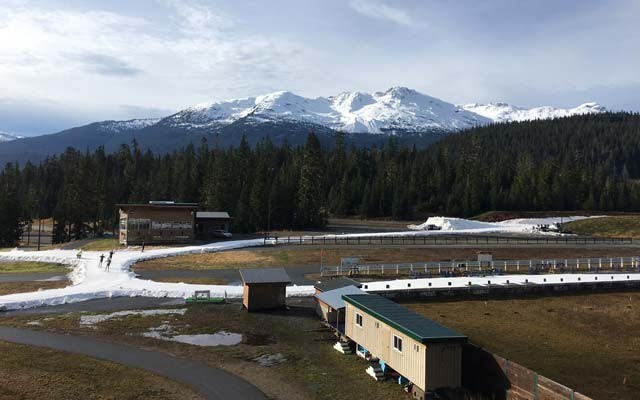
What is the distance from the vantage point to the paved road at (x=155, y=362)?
20.2 meters

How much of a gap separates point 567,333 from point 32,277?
44.8 meters

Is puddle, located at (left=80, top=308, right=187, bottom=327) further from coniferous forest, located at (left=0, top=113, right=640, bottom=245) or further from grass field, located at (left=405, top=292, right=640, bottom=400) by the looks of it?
coniferous forest, located at (left=0, top=113, right=640, bottom=245)

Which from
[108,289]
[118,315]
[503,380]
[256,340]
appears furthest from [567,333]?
[108,289]

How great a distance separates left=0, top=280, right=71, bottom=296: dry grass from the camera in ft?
129

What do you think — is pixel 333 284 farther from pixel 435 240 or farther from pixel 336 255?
pixel 435 240

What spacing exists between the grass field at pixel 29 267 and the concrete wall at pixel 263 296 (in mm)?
26230

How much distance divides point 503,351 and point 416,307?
34.0 ft

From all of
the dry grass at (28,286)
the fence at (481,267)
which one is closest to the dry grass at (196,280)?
the dry grass at (28,286)

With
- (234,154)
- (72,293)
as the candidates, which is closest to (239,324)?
(72,293)

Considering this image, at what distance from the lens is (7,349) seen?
24.5 m

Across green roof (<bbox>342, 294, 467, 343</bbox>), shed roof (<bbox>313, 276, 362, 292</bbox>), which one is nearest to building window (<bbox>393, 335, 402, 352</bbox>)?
green roof (<bbox>342, 294, 467, 343</bbox>)

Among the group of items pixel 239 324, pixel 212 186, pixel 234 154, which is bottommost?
pixel 239 324

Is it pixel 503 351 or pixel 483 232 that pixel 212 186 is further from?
pixel 503 351

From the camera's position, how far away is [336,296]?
30594mm
